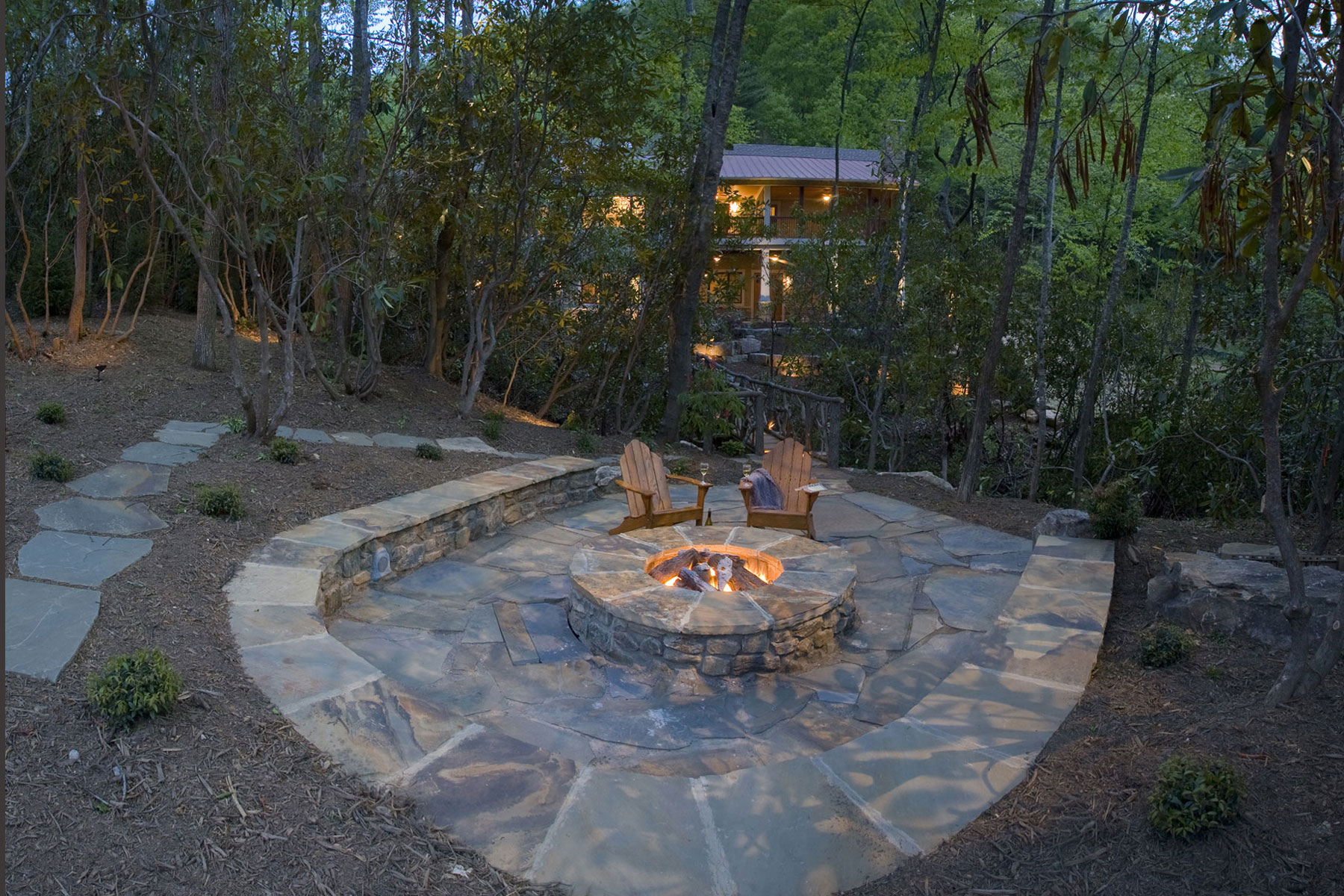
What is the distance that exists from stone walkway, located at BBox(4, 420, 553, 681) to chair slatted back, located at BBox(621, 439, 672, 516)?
9.67 feet

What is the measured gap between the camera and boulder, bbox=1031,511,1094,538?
21.4 feet

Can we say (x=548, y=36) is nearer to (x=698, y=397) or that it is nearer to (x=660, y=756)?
(x=698, y=397)

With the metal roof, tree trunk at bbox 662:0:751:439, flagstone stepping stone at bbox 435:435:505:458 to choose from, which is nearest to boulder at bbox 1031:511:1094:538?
tree trunk at bbox 662:0:751:439

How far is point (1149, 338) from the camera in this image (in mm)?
12438

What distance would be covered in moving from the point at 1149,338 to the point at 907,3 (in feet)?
18.0

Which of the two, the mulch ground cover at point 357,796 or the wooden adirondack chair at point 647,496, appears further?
the wooden adirondack chair at point 647,496

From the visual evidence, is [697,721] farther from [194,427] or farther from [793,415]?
[793,415]

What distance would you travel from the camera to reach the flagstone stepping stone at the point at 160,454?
6340 mm

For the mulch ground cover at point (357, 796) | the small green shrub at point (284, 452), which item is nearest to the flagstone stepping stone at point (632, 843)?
the mulch ground cover at point (357, 796)

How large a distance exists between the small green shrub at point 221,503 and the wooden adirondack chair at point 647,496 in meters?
2.38

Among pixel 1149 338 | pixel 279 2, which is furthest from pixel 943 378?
pixel 279 2

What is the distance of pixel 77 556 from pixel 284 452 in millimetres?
2106

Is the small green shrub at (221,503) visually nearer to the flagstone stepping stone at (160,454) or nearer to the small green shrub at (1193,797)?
the flagstone stepping stone at (160,454)

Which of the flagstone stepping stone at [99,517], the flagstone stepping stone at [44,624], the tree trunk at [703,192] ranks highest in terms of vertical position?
the tree trunk at [703,192]
